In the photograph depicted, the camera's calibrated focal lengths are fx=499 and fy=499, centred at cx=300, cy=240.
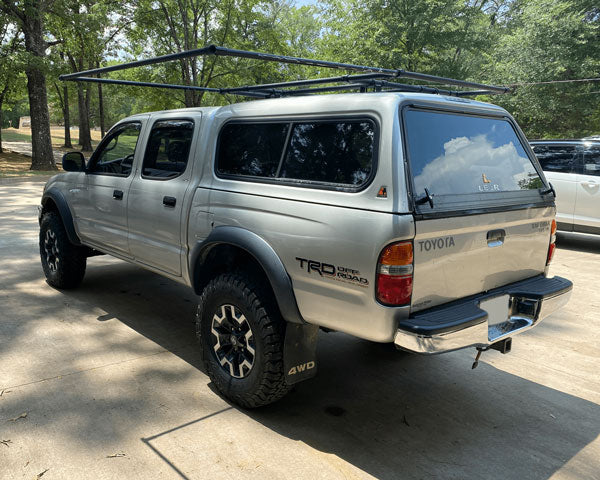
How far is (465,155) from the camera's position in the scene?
2.94 metres

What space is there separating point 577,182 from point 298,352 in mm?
7356

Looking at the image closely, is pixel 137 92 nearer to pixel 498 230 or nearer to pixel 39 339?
pixel 39 339

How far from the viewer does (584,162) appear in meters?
8.41

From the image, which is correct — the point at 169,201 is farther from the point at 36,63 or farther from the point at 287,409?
the point at 36,63

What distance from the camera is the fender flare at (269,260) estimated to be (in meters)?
2.80

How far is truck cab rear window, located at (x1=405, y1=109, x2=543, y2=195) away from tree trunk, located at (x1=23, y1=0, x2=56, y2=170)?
17.8 meters

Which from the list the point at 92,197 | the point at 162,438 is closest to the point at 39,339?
the point at 92,197

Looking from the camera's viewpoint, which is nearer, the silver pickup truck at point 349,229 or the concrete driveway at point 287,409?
the silver pickup truck at point 349,229

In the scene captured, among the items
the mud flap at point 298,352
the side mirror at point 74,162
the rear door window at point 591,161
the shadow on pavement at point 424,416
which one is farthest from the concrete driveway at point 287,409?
the rear door window at point 591,161

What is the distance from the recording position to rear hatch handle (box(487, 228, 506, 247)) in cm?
285

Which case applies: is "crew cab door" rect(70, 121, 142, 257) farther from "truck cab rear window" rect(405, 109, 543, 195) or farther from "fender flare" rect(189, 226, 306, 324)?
"truck cab rear window" rect(405, 109, 543, 195)

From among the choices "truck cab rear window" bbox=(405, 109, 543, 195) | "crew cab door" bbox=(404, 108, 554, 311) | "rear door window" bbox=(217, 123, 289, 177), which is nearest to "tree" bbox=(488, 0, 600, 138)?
"truck cab rear window" bbox=(405, 109, 543, 195)

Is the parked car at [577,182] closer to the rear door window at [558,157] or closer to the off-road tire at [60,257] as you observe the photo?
the rear door window at [558,157]

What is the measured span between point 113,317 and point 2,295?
136 cm
